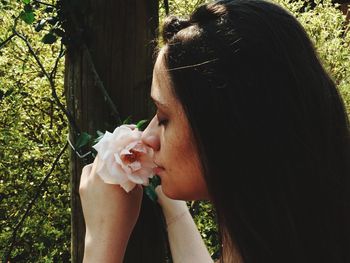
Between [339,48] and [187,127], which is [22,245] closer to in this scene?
[187,127]

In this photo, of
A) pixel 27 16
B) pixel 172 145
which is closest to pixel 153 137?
pixel 172 145

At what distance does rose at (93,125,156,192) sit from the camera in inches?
60.4

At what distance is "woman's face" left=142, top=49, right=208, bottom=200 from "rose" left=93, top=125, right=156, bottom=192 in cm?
5

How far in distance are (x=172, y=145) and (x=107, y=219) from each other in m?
0.37

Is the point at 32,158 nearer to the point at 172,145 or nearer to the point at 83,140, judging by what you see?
the point at 83,140

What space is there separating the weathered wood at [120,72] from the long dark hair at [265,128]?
52 cm

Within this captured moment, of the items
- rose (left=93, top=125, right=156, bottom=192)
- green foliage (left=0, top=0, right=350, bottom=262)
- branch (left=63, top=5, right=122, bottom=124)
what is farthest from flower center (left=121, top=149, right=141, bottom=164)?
green foliage (left=0, top=0, right=350, bottom=262)

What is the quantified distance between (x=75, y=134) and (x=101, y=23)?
0.45 meters

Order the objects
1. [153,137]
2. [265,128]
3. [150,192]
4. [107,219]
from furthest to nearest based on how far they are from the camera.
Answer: [150,192] → [107,219] → [153,137] → [265,128]

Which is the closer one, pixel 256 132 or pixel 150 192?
pixel 256 132

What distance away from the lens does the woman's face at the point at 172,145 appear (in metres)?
1.37

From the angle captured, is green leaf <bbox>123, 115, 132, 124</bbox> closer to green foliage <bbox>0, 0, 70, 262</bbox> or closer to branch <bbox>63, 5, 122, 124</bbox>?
branch <bbox>63, 5, 122, 124</bbox>

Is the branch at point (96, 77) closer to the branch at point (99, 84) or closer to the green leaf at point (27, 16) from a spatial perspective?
the branch at point (99, 84)

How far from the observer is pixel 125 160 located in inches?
61.3
